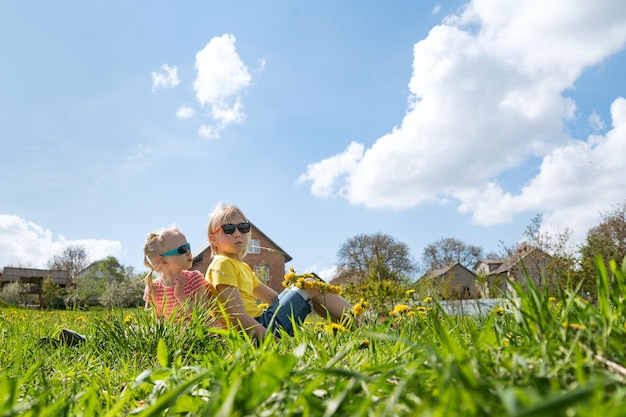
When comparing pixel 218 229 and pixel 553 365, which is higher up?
pixel 218 229

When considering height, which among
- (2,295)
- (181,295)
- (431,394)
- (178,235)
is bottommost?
(431,394)

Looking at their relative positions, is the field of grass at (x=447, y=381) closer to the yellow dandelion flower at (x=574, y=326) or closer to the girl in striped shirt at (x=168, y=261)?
the yellow dandelion flower at (x=574, y=326)

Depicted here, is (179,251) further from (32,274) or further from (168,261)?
(32,274)

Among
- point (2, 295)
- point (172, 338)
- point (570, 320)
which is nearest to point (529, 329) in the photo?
point (570, 320)

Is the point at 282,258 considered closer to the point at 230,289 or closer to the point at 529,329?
the point at 230,289

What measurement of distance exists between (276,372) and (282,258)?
142 ft

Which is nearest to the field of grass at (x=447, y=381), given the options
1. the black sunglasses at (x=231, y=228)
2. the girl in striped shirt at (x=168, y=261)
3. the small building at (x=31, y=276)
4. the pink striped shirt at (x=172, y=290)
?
the pink striped shirt at (x=172, y=290)

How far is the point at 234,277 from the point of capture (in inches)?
173

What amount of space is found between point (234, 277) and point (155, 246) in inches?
31.3

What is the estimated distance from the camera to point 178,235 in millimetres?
4625

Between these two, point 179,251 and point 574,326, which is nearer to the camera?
point 574,326

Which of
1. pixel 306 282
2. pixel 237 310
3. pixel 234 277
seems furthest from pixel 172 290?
pixel 306 282

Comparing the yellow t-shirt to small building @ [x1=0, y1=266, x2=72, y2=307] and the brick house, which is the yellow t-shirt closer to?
the brick house

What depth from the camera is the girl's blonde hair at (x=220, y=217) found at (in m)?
5.13
